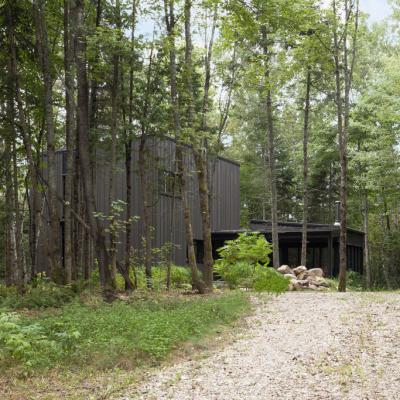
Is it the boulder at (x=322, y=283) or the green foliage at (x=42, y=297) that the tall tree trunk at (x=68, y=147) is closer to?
the green foliage at (x=42, y=297)

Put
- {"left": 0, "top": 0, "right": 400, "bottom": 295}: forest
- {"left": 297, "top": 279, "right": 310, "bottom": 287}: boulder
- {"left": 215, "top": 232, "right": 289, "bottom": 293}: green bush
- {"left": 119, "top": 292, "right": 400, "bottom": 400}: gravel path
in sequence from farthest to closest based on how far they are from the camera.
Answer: {"left": 297, "top": 279, "right": 310, "bottom": 287}: boulder
{"left": 215, "top": 232, "right": 289, "bottom": 293}: green bush
{"left": 0, "top": 0, "right": 400, "bottom": 295}: forest
{"left": 119, "top": 292, "right": 400, "bottom": 400}: gravel path

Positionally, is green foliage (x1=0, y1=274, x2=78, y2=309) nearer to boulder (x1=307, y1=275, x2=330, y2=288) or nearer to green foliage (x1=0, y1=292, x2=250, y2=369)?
green foliage (x1=0, y1=292, x2=250, y2=369)

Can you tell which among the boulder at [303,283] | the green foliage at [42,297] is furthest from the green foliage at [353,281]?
the green foliage at [42,297]

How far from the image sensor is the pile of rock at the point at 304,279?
15.6m

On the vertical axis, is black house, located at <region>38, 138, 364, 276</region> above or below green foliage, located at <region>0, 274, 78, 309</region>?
above

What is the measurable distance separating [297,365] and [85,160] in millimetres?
5974

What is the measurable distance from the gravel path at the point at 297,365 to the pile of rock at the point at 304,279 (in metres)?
6.85

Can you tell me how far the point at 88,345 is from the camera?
5945 millimetres

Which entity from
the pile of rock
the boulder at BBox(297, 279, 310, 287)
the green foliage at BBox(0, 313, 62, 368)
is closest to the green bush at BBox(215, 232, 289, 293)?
the pile of rock

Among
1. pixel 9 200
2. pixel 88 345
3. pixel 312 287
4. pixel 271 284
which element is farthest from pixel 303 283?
pixel 88 345

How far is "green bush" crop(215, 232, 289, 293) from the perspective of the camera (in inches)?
523

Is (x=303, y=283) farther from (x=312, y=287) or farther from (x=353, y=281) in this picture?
(x=353, y=281)

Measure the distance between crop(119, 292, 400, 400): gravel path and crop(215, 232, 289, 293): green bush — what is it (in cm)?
455

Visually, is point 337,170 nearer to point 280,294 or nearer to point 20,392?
point 280,294
